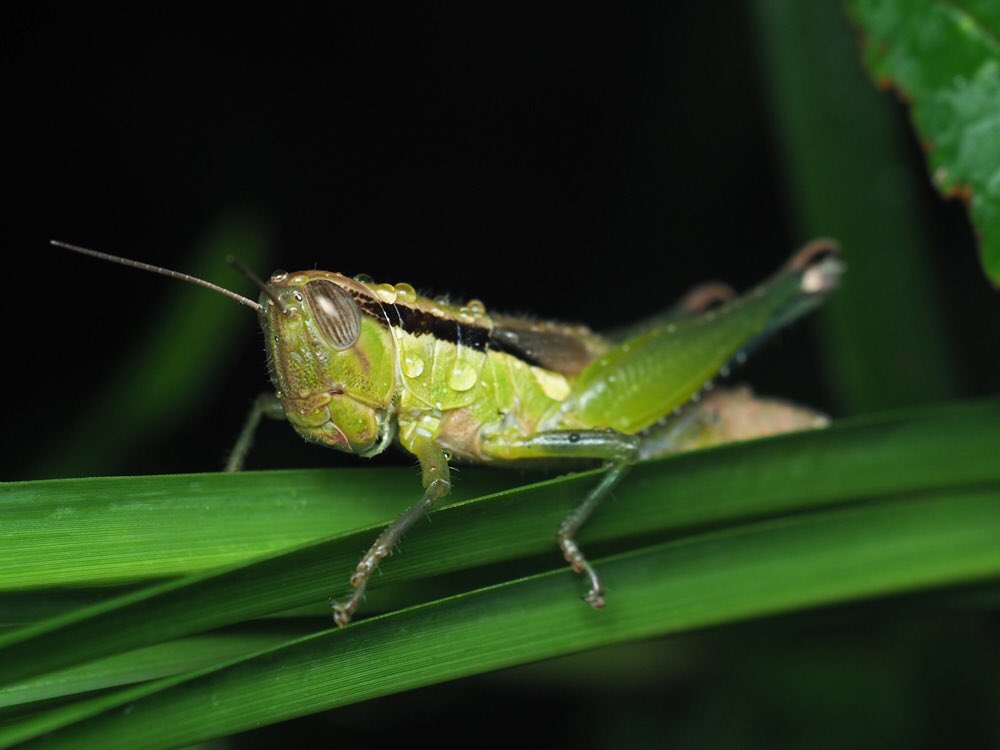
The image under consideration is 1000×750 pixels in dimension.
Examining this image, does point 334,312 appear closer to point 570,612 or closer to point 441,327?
point 441,327

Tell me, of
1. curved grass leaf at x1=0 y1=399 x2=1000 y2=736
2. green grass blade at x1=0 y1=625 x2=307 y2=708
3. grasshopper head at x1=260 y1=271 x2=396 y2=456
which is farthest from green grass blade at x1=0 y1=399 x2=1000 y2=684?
grasshopper head at x1=260 y1=271 x2=396 y2=456

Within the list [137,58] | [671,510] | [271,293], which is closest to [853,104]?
[671,510]

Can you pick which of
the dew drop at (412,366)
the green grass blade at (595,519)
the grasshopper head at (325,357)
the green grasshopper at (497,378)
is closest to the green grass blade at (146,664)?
the green grass blade at (595,519)

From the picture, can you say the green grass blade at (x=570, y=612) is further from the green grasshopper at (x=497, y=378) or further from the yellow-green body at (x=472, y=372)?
the yellow-green body at (x=472, y=372)

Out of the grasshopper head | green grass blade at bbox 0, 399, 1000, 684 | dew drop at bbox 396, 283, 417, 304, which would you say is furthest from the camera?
dew drop at bbox 396, 283, 417, 304

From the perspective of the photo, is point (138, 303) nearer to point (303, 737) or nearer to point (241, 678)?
point (303, 737)

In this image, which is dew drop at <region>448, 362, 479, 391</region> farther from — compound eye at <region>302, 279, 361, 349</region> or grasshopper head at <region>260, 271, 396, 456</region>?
compound eye at <region>302, 279, 361, 349</region>
